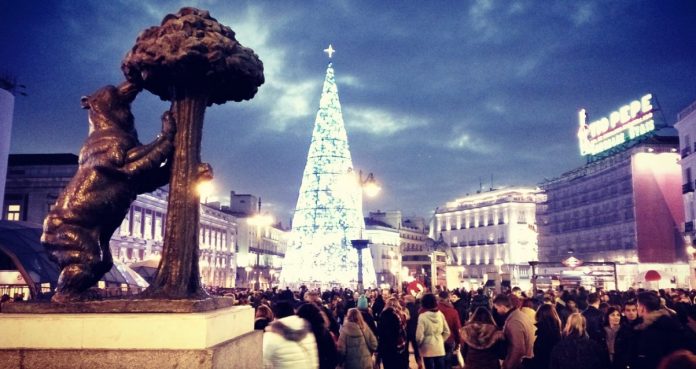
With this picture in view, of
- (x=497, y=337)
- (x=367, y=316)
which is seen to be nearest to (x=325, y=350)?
(x=497, y=337)

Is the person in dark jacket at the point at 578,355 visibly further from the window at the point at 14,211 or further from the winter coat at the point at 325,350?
the window at the point at 14,211

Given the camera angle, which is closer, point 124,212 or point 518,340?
point 124,212

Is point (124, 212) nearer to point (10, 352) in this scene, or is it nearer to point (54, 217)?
point (54, 217)

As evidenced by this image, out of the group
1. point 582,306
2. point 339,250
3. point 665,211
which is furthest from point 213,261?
point 582,306

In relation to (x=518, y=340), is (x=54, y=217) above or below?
above

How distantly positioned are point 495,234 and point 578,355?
3247 inches

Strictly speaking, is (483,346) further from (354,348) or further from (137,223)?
(137,223)

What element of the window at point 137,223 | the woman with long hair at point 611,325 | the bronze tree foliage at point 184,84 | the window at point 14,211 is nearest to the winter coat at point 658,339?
the woman with long hair at point 611,325

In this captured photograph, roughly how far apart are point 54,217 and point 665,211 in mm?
56364

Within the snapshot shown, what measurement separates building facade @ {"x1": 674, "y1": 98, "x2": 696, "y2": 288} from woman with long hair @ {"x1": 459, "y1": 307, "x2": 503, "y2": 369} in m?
38.2

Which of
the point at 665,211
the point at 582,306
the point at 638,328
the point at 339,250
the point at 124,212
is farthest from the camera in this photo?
the point at 665,211

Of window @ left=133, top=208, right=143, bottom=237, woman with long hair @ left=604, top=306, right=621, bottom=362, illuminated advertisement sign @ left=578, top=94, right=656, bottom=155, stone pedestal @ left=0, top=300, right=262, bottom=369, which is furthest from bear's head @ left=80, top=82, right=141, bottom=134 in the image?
illuminated advertisement sign @ left=578, top=94, right=656, bottom=155

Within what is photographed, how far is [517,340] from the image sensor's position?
7719mm

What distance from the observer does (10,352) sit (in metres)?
3.62
